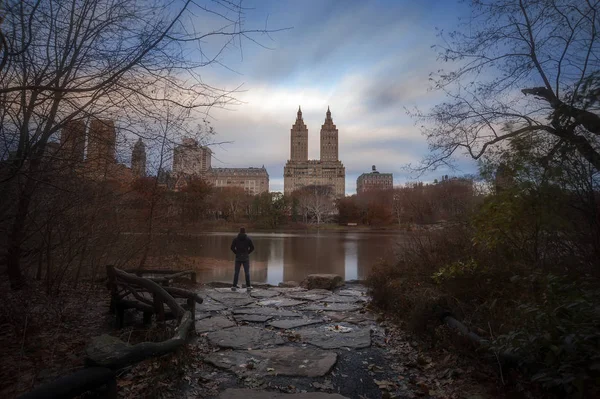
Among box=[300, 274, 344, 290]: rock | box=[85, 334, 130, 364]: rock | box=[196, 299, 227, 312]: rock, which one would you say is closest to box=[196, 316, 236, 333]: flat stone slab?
box=[196, 299, 227, 312]: rock

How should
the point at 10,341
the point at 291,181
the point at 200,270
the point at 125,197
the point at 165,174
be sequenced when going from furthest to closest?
the point at 291,181, the point at 200,270, the point at 165,174, the point at 125,197, the point at 10,341

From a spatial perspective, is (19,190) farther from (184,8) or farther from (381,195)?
(381,195)

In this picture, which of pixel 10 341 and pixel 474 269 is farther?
pixel 474 269

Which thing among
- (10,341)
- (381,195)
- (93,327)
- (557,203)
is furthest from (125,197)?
(381,195)

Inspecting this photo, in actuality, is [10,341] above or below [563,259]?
below

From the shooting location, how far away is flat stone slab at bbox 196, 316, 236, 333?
17.3ft

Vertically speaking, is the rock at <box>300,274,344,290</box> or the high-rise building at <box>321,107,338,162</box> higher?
the high-rise building at <box>321,107,338,162</box>

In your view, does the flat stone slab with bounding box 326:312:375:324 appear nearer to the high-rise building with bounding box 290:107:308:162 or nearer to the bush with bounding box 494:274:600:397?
the bush with bounding box 494:274:600:397

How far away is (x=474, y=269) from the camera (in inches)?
202

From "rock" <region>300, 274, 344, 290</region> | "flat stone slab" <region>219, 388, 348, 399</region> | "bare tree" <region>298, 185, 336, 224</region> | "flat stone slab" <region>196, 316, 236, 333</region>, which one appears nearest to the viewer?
"flat stone slab" <region>219, 388, 348, 399</region>

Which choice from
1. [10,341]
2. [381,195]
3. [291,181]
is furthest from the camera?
[291,181]

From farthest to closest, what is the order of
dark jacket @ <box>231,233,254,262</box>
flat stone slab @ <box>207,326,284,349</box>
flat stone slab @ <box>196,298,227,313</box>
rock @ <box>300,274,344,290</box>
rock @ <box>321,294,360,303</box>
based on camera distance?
dark jacket @ <box>231,233,254,262</box> → rock @ <box>300,274,344,290</box> → rock @ <box>321,294,360,303</box> → flat stone slab @ <box>196,298,227,313</box> → flat stone slab @ <box>207,326,284,349</box>

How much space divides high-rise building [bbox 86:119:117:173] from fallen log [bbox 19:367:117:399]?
226 cm

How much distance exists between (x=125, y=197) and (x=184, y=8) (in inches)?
221
